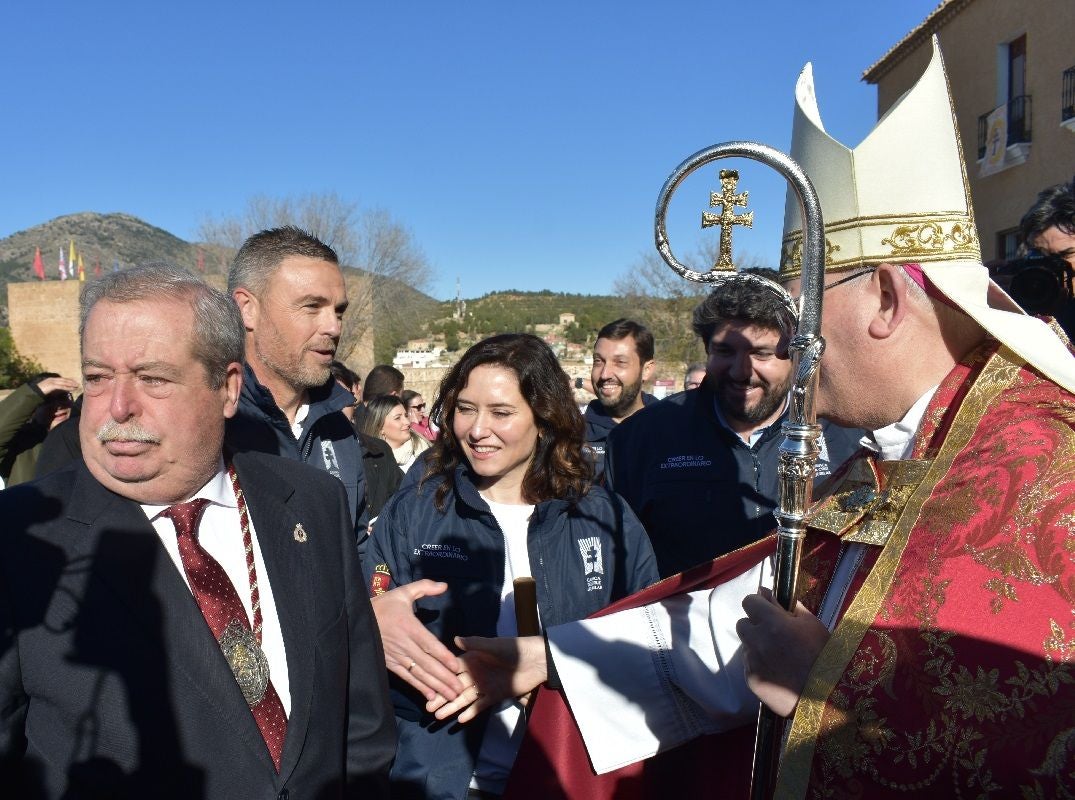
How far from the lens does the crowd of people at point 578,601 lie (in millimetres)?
1497

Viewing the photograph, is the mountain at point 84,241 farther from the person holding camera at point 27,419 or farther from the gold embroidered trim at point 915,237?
the gold embroidered trim at point 915,237

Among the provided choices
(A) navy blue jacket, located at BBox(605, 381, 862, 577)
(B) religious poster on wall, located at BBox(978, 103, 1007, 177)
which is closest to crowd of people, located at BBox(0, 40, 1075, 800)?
(A) navy blue jacket, located at BBox(605, 381, 862, 577)

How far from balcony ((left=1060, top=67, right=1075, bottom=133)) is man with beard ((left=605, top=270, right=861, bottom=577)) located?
1361 centimetres

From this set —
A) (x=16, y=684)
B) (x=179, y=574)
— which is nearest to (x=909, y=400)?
(x=179, y=574)

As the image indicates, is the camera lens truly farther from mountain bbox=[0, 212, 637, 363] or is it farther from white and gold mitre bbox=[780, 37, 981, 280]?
mountain bbox=[0, 212, 637, 363]

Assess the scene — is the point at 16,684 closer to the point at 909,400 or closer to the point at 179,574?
the point at 179,574

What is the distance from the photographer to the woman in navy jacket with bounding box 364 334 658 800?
2.56 meters

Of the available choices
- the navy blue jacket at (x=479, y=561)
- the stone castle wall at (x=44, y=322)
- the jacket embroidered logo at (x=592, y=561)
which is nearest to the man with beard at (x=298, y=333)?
the navy blue jacket at (x=479, y=561)

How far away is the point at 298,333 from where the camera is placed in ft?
12.1

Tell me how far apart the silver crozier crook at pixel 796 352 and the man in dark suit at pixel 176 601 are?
1106 mm

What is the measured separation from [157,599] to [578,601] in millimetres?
1393

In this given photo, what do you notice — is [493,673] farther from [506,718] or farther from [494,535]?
[494,535]

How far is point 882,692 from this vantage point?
1503mm

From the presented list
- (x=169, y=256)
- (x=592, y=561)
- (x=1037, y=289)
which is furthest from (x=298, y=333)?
(x=169, y=256)
